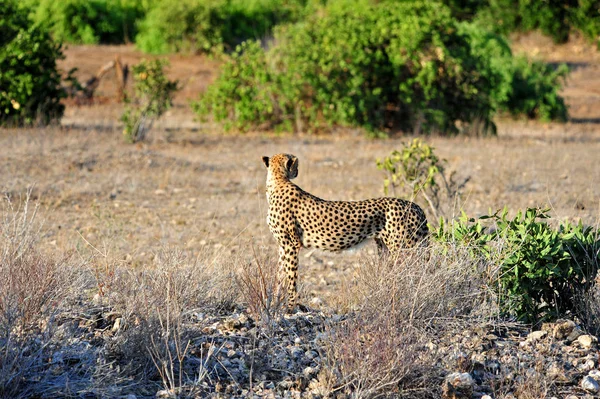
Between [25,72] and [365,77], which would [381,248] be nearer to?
[365,77]

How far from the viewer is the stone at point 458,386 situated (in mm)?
4559

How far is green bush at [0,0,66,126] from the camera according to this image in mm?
15156

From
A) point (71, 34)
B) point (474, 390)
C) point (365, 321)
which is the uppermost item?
point (71, 34)

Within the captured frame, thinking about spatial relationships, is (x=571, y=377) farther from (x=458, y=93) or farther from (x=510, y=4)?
(x=510, y=4)

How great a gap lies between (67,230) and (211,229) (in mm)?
1416

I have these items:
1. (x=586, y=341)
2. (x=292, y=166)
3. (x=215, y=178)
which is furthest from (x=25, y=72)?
(x=586, y=341)

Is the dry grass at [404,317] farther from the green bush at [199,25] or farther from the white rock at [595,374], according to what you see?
the green bush at [199,25]

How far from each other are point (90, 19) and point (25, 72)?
13.2 metres

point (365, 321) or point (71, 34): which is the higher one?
point (71, 34)

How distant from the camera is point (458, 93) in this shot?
17141 millimetres

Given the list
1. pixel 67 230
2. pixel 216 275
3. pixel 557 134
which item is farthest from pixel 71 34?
pixel 216 275

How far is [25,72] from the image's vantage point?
15500mm

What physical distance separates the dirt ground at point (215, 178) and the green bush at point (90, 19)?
9.77 meters

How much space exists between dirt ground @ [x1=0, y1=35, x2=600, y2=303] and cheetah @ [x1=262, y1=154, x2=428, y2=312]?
510 mm
